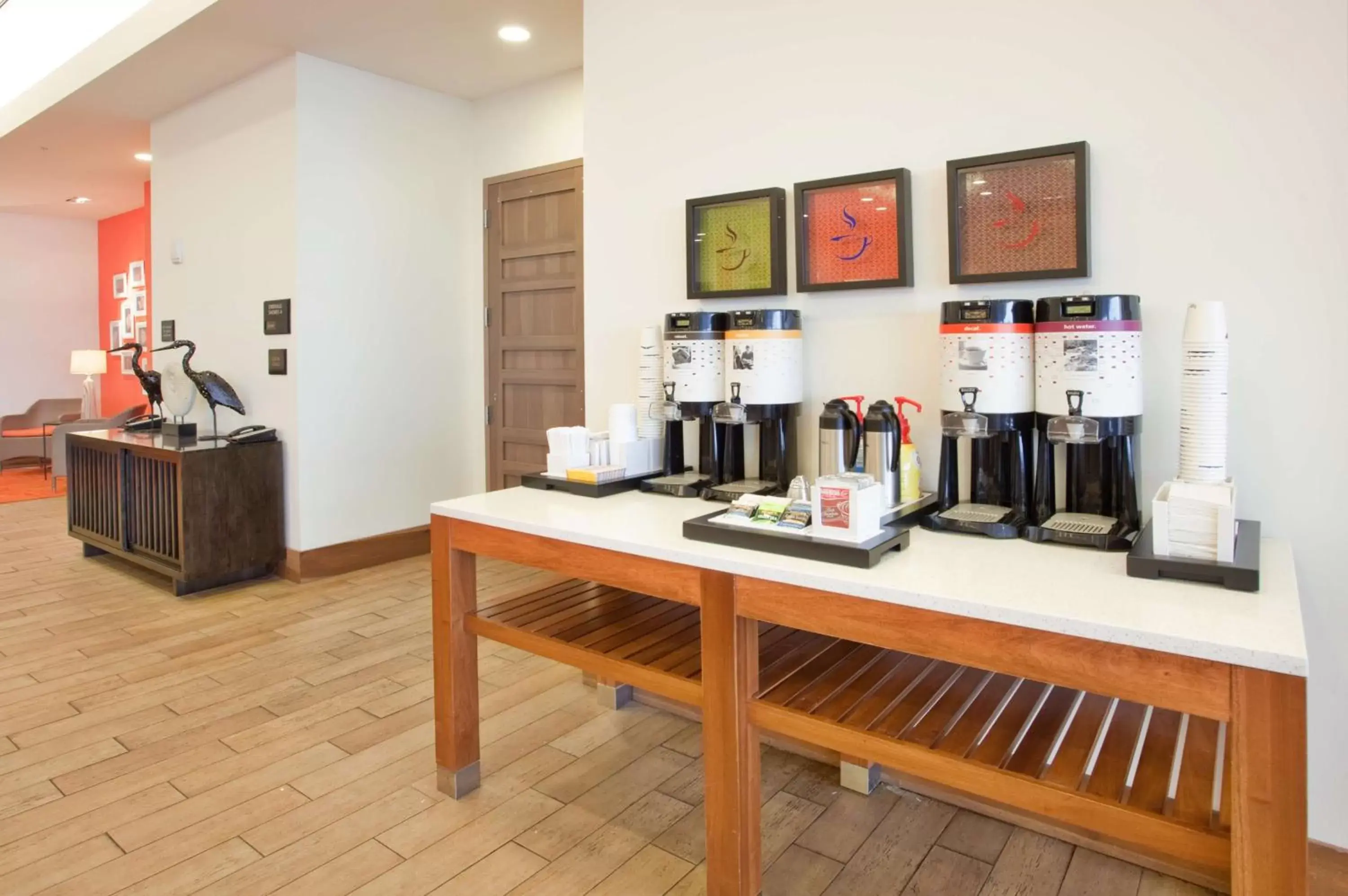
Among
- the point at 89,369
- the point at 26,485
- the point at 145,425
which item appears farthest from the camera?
the point at 89,369

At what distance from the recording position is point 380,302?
420 cm

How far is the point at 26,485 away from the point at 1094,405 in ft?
28.2

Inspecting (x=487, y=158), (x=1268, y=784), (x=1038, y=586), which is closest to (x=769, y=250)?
(x=1038, y=586)

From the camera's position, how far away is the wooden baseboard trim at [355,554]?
401cm

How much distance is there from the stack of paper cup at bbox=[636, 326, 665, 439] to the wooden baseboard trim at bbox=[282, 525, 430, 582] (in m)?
2.05

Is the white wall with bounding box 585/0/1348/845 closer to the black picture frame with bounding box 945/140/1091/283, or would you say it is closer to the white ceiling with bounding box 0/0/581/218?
the black picture frame with bounding box 945/140/1091/283

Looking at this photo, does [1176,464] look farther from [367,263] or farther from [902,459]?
[367,263]

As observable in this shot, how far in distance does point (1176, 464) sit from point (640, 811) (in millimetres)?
1431

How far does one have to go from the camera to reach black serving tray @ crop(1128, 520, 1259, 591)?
1188mm

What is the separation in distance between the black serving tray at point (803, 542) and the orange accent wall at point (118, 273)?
727 cm

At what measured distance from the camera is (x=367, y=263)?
414 centimetres

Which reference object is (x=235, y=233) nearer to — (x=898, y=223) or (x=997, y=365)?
(x=898, y=223)

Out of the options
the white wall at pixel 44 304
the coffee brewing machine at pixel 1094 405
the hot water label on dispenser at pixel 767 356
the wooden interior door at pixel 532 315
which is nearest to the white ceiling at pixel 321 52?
the wooden interior door at pixel 532 315

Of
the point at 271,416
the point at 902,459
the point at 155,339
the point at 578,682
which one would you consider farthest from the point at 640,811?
the point at 155,339
